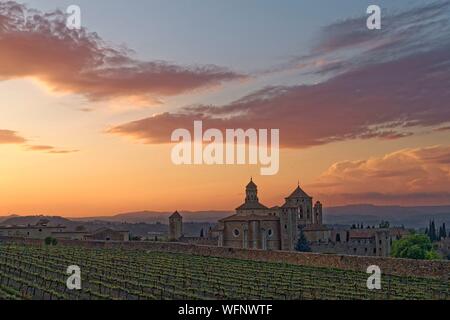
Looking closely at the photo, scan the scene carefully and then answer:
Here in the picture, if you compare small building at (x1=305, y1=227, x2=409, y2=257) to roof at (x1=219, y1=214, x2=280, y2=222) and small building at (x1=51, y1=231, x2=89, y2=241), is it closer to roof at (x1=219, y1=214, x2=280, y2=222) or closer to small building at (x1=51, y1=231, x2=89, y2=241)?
roof at (x1=219, y1=214, x2=280, y2=222)

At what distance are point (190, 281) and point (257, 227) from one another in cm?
A: 4427

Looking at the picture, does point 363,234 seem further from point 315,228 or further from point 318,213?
point 318,213

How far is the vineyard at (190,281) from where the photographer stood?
78.6ft

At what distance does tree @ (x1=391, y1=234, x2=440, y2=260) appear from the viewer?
67.1m

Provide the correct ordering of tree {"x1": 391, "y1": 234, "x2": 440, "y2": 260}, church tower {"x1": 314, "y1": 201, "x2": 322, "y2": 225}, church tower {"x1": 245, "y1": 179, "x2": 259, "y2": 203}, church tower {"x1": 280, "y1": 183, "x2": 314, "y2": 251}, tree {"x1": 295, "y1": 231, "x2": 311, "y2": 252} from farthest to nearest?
1. church tower {"x1": 314, "y1": 201, "x2": 322, "y2": 225}
2. church tower {"x1": 245, "y1": 179, "x2": 259, "y2": 203}
3. tree {"x1": 295, "y1": 231, "x2": 311, "y2": 252}
4. church tower {"x1": 280, "y1": 183, "x2": 314, "y2": 251}
5. tree {"x1": 391, "y1": 234, "x2": 440, "y2": 260}

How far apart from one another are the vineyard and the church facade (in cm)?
3291

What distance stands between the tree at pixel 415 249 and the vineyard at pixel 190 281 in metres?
32.8

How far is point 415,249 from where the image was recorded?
221 feet

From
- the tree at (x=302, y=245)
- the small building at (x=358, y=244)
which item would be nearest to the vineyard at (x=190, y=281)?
the tree at (x=302, y=245)

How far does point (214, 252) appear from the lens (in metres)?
47.3

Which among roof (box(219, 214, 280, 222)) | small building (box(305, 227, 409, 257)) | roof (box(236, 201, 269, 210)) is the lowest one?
small building (box(305, 227, 409, 257))

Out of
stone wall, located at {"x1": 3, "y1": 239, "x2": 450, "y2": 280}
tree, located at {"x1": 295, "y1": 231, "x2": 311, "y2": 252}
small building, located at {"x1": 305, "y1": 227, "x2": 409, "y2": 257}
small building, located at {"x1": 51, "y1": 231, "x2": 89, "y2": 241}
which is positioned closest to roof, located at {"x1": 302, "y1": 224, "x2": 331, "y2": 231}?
small building, located at {"x1": 305, "y1": 227, "x2": 409, "y2": 257}
